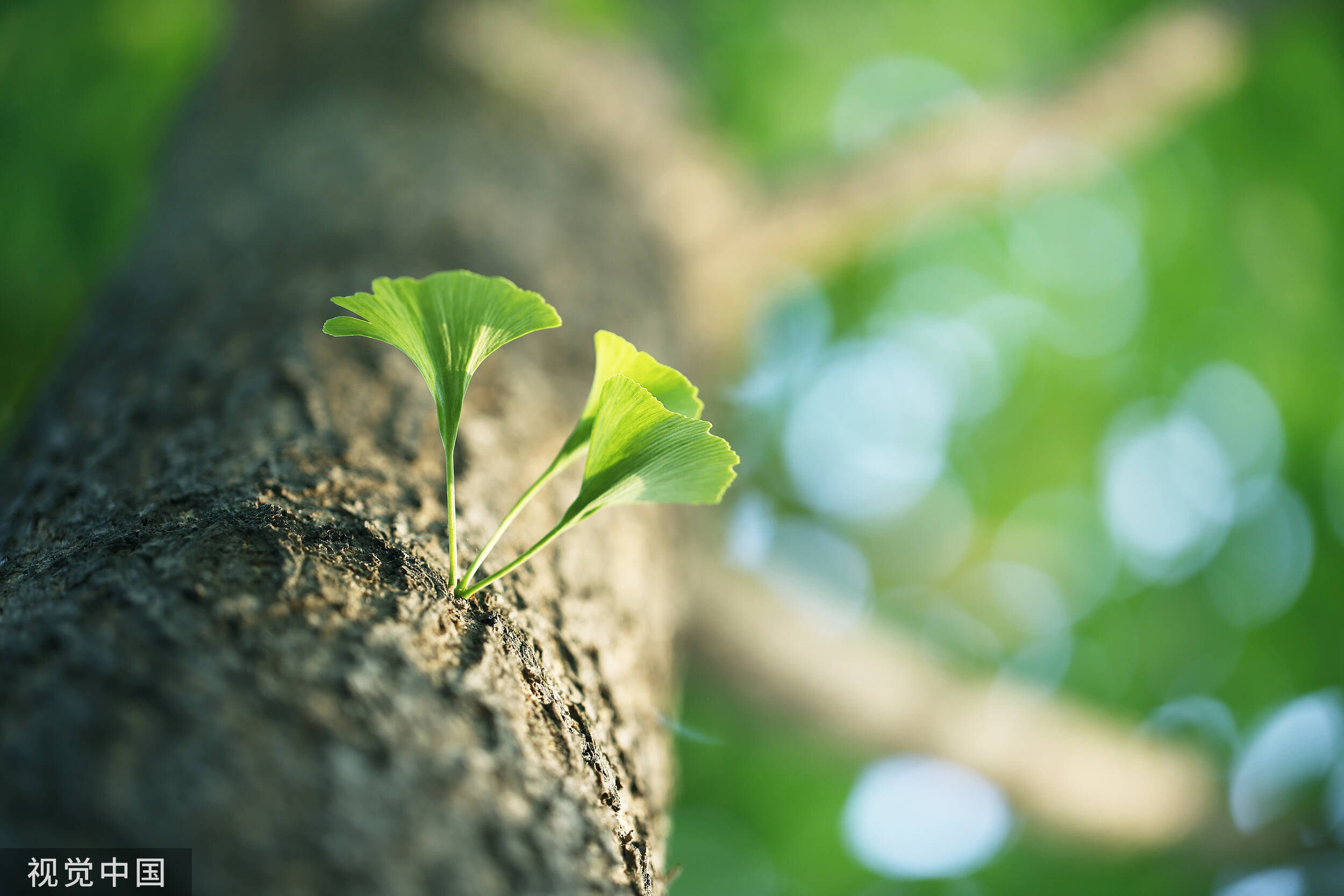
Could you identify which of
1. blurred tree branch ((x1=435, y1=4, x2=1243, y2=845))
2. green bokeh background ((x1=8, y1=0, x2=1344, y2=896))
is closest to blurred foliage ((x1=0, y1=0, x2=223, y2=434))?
green bokeh background ((x1=8, y1=0, x2=1344, y2=896))

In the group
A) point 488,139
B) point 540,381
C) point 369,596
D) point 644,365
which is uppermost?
point 488,139

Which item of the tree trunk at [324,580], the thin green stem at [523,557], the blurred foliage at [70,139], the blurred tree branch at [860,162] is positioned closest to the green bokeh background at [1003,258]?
the blurred foliage at [70,139]

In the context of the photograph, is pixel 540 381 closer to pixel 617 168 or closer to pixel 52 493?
pixel 52 493

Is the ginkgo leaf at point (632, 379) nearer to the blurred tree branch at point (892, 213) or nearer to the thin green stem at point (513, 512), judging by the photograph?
the thin green stem at point (513, 512)

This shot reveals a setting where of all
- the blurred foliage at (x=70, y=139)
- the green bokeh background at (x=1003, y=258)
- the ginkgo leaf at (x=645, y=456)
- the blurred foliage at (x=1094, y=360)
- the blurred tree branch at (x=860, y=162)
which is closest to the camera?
the ginkgo leaf at (x=645, y=456)

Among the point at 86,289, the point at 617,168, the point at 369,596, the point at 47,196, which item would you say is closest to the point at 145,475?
the point at 369,596

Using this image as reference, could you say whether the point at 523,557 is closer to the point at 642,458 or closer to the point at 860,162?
the point at 642,458

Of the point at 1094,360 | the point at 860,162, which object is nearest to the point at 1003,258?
the point at 1094,360
